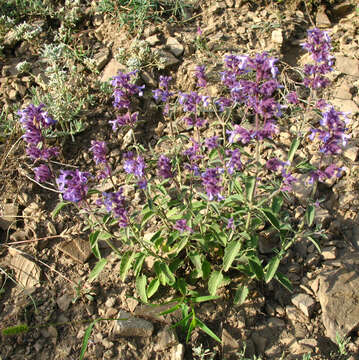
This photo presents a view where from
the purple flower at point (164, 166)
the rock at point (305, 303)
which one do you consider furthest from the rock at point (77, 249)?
the rock at point (305, 303)

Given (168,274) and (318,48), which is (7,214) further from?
(318,48)

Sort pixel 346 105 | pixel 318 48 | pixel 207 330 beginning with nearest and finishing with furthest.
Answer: pixel 318 48
pixel 207 330
pixel 346 105

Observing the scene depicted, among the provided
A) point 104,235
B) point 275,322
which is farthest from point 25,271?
point 275,322

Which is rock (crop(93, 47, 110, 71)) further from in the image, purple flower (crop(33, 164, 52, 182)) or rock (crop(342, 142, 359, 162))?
rock (crop(342, 142, 359, 162))

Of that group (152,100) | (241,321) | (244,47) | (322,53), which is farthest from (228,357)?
(244,47)

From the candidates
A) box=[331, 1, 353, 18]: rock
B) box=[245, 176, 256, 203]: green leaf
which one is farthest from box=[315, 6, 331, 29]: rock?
box=[245, 176, 256, 203]: green leaf
